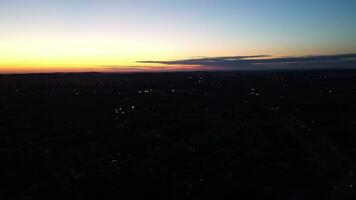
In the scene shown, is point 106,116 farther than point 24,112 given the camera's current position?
No

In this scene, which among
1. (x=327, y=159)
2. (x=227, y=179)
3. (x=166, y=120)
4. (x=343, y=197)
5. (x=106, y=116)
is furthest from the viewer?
(x=106, y=116)

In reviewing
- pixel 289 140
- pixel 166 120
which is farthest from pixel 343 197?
pixel 166 120

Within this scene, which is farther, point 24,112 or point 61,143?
point 24,112

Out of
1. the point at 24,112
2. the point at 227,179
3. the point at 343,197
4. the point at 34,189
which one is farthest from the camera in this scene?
the point at 24,112

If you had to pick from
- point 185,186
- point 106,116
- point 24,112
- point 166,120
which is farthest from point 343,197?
point 24,112

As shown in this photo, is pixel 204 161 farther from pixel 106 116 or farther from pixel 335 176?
pixel 106 116

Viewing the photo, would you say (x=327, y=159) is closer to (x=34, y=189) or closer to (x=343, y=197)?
(x=343, y=197)

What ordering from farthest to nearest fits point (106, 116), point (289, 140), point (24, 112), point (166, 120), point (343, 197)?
point (24, 112) < point (106, 116) < point (166, 120) < point (289, 140) < point (343, 197)

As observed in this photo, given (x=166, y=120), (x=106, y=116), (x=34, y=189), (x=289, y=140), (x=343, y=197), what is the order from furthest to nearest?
(x=106, y=116), (x=166, y=120), (x=289, y=140), (x=34, y=189), (x=343, y=197)

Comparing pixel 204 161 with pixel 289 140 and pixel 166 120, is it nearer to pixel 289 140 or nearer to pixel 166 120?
pixel 289 140
